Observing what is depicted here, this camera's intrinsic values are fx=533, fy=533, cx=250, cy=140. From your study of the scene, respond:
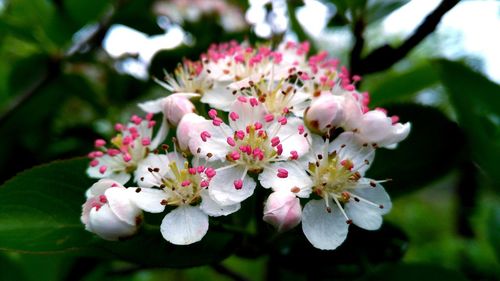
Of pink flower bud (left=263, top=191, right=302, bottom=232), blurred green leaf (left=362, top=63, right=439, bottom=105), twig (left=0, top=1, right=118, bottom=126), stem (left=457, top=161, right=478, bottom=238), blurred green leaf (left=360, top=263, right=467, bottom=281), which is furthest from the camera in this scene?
stem (left=457, top=161, right=478, bottom=238)

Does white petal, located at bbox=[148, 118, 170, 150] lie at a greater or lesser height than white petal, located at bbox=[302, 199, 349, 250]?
greater

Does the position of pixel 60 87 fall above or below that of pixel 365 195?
below

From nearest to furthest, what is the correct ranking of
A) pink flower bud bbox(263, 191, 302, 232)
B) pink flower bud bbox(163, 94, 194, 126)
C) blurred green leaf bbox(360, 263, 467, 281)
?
pink flower bud bbox(263, 191, 302, 232)
pink flower bud bbox(163, 94, 194, 126)
blurred green leaf bbox(360, 263, 467, 281)

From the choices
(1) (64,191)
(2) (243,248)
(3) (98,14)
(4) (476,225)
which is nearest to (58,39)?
(3) (98,14)

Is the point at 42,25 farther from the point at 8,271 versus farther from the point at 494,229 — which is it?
the point at 494,229

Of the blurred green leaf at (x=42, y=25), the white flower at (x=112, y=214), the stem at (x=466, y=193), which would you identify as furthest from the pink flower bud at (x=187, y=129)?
the stem at (x=466, y=193)

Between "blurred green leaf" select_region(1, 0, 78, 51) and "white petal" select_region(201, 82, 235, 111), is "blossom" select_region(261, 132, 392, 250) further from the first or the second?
"blurred green leaf" select_region(1, 0, 78, 51)

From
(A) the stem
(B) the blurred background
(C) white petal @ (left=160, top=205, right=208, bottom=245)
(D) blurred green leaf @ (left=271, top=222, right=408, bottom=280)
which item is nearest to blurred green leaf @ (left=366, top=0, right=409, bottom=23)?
(B) the blurred background

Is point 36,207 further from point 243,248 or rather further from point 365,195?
point 365,195
